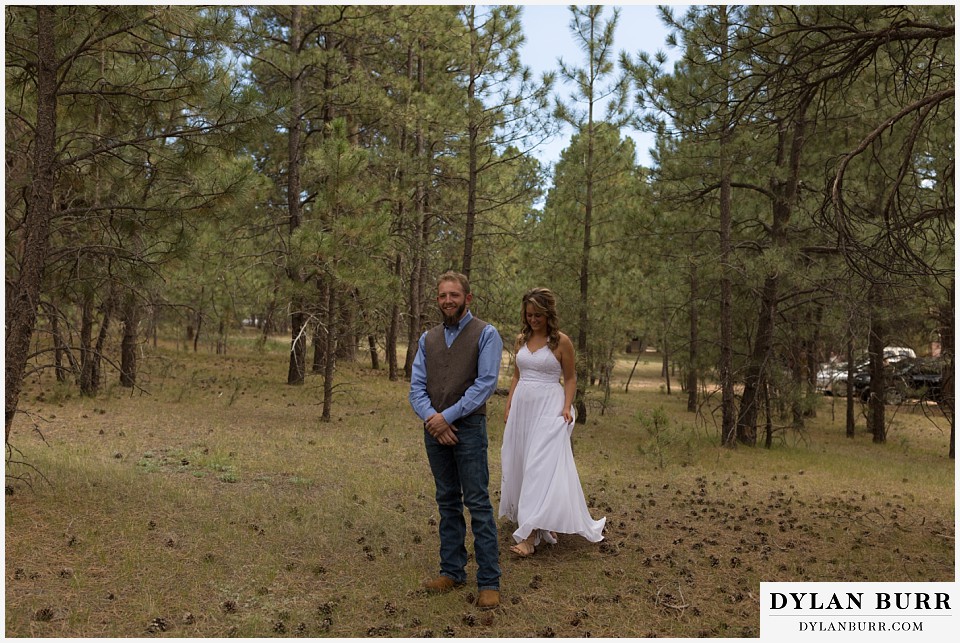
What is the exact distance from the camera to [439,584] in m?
4.32

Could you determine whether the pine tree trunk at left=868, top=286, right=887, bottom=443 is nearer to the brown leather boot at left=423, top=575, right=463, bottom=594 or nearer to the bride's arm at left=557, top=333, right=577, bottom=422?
the bride's arm at left=557, top=333, right=577, bottom=422

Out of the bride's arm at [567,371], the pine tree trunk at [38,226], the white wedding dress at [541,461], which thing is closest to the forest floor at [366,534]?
the white wedding dress at [541,461]

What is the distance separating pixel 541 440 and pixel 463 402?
4.85 feet

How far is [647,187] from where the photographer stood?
39.6ft

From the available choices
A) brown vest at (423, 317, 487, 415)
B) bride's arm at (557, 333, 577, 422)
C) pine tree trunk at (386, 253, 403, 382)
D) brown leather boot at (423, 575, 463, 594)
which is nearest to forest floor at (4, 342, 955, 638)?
brown leather boot at (423, 575, 463, 594)

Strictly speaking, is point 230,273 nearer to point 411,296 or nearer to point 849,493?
point 411,296

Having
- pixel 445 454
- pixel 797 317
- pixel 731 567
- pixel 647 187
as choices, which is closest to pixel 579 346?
pixel 647 187

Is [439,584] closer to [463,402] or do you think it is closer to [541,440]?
[463,402]

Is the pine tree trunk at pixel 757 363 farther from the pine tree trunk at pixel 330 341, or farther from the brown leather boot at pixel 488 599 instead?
the brown leather boot at pixel 488 599

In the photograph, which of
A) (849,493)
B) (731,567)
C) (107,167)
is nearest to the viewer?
(731,567)

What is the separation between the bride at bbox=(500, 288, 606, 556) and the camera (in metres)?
5.23

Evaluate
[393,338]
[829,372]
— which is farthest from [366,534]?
[829,372]

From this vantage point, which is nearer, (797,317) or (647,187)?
(647,187)

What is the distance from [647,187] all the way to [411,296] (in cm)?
769
